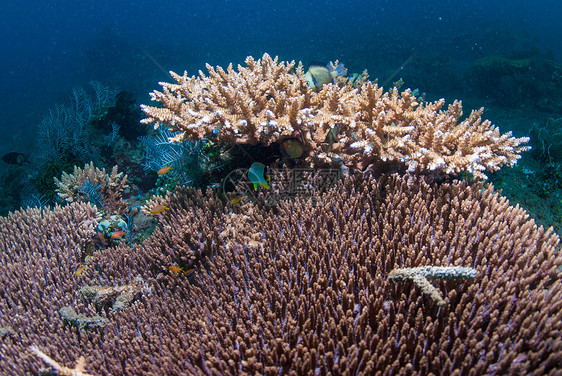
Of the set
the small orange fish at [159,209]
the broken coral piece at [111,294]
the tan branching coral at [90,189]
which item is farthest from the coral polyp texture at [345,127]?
the tan branching coral at [90,189]

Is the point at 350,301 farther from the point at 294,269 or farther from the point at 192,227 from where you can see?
the point at 192,227

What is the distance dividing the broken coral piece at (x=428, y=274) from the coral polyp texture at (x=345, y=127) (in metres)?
1.33

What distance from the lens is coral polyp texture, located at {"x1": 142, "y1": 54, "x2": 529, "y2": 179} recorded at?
3.37m

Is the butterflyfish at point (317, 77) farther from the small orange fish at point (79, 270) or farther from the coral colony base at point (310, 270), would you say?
the small orange fish at point (79, 270)

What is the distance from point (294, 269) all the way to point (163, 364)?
1418 mm

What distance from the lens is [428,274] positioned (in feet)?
7.52

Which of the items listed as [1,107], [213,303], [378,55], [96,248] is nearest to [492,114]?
[213,303]

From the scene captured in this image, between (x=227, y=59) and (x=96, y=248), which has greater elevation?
(x=227, y=59)

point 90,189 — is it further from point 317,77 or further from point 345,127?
point 345,127

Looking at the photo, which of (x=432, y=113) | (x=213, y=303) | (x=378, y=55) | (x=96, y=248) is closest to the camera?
(x=213, y=303)

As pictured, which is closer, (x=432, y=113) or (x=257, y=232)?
(x=257, y=232)

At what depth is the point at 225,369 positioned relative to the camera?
2227 mm

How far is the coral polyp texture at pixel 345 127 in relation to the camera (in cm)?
337

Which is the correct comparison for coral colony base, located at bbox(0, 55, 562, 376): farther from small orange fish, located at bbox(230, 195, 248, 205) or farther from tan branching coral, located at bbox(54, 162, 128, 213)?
tan branching coral, located at bbox(54, 162, 128, 213)
